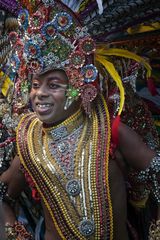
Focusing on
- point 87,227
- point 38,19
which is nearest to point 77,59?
point 38,19

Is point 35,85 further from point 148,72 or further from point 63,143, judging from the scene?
point 148,72

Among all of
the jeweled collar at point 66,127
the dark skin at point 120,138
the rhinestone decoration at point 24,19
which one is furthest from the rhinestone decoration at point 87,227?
the rhinestone decoration at point 24,19

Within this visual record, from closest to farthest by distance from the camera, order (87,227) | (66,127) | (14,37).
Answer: (87,227) → (66,127) → (14,37)

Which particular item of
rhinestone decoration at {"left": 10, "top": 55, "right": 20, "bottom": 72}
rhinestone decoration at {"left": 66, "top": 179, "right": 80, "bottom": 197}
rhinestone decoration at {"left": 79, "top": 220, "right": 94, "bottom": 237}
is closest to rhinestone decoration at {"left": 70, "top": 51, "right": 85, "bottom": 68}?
rhinestone decoration at {"left": 10, "top": 55, "right": 20, "bottom": 72}

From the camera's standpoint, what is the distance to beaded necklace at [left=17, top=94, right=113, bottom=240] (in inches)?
115

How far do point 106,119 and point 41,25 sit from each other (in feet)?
2.00

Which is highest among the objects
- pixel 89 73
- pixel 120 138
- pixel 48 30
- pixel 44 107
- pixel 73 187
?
pixel 48 30

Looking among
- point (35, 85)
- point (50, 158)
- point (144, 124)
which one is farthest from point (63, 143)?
point (144, 124)

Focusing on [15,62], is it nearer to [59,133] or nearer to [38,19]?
[38,19]

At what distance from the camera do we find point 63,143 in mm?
3018

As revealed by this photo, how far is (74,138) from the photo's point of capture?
3018 millimetres

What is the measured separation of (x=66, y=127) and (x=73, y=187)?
12.8 inches

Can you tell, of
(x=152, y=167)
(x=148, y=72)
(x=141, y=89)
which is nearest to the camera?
(x=152, y=167)

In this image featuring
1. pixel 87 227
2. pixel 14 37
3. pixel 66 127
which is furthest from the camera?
pixel 14 37
